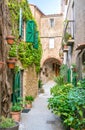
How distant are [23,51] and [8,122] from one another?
18.1 feet

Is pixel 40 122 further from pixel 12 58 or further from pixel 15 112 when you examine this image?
pixel 12 58

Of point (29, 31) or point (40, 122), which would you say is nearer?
point (40, 122)

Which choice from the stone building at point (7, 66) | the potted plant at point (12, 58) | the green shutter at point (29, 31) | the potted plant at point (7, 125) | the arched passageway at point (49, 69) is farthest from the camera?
the arched passageway at point (49, 69)

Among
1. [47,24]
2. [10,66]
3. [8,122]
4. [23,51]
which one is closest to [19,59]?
[23,51]

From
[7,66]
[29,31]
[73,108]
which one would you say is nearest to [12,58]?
[7,66]

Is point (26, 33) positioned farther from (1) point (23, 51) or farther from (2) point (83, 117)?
(2) point (83, 117)

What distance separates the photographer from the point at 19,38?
39.9ft

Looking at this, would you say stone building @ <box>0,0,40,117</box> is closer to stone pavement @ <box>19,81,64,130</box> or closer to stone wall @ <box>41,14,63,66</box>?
stone pavement @ <box>19,81,64,130</box>

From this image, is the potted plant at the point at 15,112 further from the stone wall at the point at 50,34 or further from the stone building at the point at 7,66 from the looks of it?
the stone wall at the point at 50,34

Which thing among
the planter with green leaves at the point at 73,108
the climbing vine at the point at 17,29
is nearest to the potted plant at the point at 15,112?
the planter with green leaves at the point at 73,108

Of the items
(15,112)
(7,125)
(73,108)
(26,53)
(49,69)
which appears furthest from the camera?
(49,69)

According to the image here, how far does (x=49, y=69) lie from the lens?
35562 millimetres

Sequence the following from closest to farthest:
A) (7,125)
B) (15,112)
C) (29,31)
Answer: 1. (7,125)
2. (15,112)
3. (29,31)

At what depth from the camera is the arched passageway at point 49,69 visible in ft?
104
